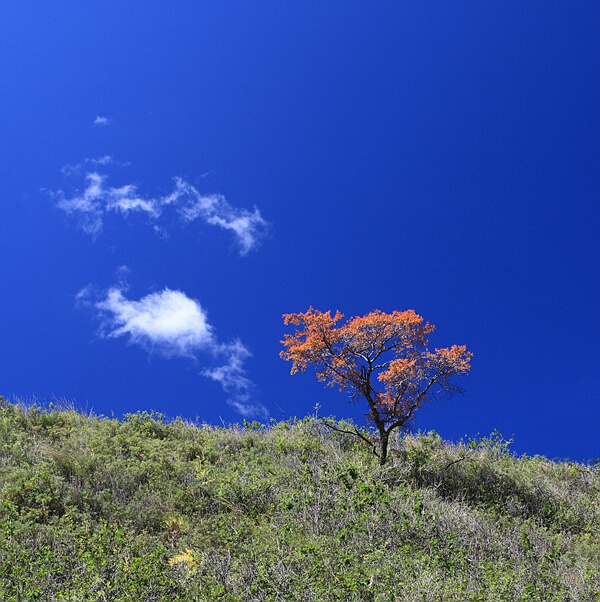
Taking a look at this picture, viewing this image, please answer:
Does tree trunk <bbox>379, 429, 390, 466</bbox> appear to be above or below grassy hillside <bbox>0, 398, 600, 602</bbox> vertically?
above

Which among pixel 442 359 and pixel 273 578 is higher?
pixel 442 359

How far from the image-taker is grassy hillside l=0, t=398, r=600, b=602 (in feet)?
20.7

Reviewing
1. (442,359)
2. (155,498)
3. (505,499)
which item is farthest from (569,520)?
(155,498)

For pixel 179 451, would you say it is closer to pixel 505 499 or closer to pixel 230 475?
pixel 230 475

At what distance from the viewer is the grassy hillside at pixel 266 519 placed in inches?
248

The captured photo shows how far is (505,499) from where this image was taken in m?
12.2

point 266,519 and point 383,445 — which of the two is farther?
point 383,445

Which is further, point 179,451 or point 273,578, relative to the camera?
point 179,451

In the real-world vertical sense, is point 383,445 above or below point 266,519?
above

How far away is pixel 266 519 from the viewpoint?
29.2 feet

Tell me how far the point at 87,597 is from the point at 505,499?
10011 millimetres

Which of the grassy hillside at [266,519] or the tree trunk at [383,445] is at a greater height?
the tree trunk at [383,445]

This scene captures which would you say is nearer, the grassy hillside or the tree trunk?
the grassy hillside

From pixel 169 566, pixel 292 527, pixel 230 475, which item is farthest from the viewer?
pixel 230 475
